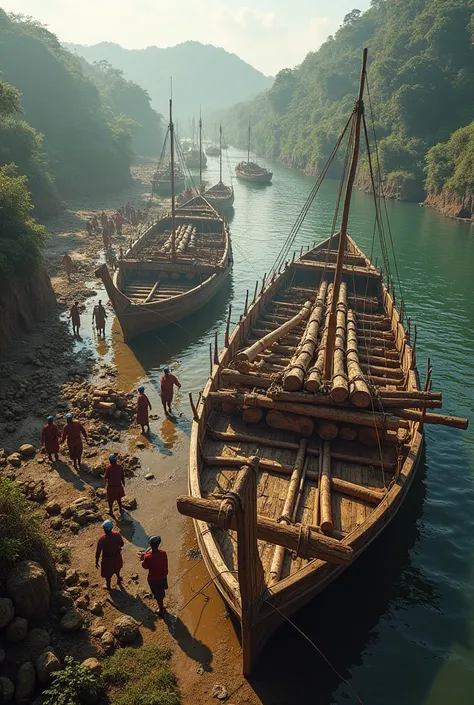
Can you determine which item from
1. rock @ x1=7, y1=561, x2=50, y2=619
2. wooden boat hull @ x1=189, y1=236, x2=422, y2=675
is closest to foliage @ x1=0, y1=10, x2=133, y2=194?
wooden boat hull @ x1=189, y1=236, x2=422, y2=675

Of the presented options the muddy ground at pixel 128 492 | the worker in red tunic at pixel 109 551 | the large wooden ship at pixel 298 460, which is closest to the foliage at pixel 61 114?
the muddy ground at pixel 128 492

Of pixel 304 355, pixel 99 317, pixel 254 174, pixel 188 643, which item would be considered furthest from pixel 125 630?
pixel 254 174

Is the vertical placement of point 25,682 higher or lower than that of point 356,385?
lower

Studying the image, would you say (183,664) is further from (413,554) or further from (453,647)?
(413,554)

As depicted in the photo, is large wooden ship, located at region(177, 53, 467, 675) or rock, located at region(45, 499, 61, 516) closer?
large wooden ship, located at region(177, 53, 467, 675)

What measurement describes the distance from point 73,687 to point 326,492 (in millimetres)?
4967

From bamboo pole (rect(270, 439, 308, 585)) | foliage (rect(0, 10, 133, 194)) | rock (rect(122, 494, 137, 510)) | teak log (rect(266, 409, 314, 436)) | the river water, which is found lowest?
the river water

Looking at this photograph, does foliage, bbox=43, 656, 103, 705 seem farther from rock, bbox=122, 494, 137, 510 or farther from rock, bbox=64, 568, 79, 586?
rock, bbox=122, 494, 137, 510

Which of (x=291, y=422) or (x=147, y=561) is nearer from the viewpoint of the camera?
(x=147, y=561)

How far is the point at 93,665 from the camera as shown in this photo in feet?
20.8

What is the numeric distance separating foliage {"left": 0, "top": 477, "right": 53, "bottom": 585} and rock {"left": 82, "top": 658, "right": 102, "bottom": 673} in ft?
5.57

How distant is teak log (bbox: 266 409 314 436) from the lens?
10075mm

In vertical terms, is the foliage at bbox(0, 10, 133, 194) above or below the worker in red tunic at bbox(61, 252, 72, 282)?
above

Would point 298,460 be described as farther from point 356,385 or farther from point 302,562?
point 302,562
